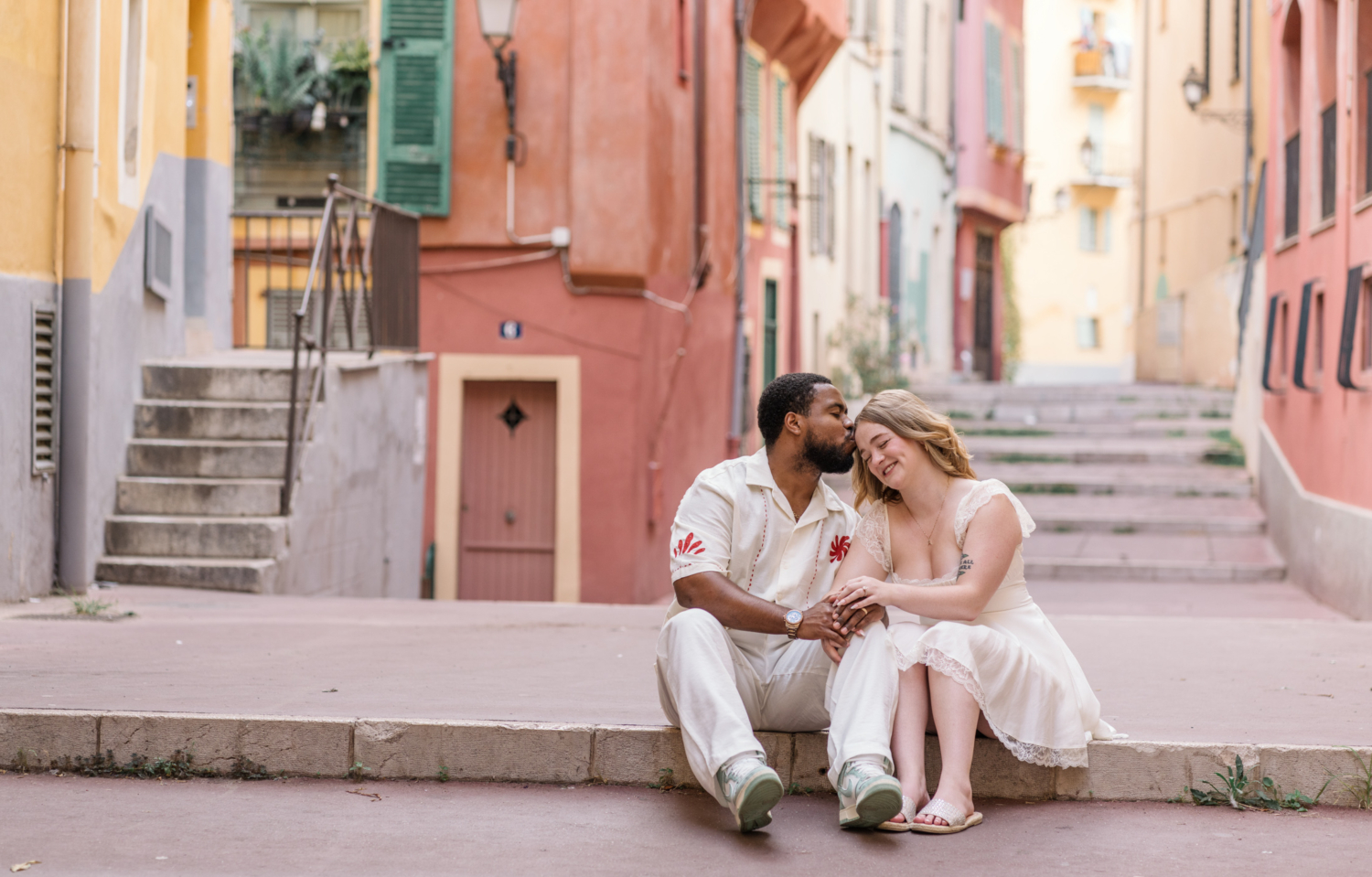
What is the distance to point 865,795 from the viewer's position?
13.6 feet

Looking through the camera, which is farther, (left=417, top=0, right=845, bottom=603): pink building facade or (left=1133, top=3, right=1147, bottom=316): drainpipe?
(left=1133, top=3, right=1147, bottom=316): drainpipe

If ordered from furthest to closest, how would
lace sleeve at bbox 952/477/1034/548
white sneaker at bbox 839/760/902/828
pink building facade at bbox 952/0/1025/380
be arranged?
pink building facade at bbox 952/0/1025/380 < lace sleeve at bbox 952/477/1034/548 < white sneaker at bbox 839/760/902/828

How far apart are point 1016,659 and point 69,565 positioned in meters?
6.12

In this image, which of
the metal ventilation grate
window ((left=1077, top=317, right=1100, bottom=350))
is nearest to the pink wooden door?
the metal ventilation grate

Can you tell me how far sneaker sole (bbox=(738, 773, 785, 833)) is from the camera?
4.13 m

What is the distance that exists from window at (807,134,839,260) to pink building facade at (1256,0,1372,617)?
8061mm

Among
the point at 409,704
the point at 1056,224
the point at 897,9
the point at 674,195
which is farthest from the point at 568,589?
the point at 1056,224

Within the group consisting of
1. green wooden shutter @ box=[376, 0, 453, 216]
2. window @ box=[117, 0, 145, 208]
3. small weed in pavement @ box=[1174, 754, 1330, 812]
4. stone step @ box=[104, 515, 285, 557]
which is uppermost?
green wooden shutter @ box=[376, 0, 453, 216]

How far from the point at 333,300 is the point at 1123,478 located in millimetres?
7856

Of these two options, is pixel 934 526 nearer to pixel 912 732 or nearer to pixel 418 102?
pixel 912 732

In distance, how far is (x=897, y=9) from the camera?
86.5ft

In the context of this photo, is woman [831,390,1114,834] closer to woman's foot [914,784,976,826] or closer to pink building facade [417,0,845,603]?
woman's foot [914,784,976,826]

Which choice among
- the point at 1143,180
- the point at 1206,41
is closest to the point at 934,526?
the point at 1206,41

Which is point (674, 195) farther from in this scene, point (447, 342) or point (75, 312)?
point (75, 312)
